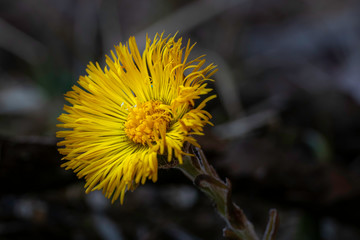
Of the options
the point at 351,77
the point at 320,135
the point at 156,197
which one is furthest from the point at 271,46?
the point at 156,197

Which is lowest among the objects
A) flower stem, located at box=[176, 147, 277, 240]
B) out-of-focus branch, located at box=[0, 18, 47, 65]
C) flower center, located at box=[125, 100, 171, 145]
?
flower stem, located at box=[176, 147, 277, 240]

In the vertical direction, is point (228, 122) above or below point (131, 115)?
below

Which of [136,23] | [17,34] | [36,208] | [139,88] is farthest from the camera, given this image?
[136,23]

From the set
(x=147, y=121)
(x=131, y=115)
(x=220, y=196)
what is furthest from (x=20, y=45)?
(x=220, y=196)

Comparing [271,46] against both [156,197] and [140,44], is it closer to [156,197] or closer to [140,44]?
[140,44]

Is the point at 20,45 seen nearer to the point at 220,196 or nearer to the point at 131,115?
the point at 131,115

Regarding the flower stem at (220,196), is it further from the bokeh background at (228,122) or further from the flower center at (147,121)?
the bokeh background at (228,122)

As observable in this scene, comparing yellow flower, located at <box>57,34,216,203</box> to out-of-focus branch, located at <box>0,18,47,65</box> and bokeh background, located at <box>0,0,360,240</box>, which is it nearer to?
bokeh background, located at <box>0,0,360,240</box>

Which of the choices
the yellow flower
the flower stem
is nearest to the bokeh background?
the yellow flower
